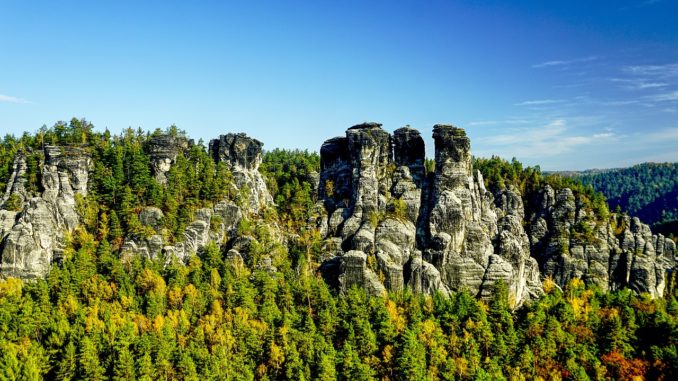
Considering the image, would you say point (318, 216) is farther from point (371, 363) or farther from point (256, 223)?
point (371, 363)

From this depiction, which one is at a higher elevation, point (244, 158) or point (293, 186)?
point (244, 158)

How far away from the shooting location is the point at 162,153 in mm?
92812

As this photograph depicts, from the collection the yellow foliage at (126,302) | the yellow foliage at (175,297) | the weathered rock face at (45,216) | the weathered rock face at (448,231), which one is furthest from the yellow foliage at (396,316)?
the weathered rock face at (45,216)

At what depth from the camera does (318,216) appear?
9056 centimetres

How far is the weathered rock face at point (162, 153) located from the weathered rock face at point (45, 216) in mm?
11615

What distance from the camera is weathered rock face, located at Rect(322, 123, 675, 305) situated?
78.1 m

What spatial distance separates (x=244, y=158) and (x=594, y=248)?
7379 centimetres

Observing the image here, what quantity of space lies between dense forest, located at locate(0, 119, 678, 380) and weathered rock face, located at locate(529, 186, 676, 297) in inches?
400

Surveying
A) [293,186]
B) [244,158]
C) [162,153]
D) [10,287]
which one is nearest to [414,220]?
[293,186]

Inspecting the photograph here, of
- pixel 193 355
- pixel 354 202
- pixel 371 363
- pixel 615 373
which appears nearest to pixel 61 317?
pixel 193 355

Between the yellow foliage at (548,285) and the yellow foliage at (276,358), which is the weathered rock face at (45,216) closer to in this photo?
the yellow foliage at (276,358)

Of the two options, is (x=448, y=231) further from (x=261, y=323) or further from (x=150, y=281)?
(x=150, y=281)

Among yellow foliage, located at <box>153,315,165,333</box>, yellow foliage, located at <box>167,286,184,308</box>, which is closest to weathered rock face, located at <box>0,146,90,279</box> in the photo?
yellow foliage, located at <box>167,286,184,308</box>

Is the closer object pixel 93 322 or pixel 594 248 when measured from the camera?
pixel 93 322
